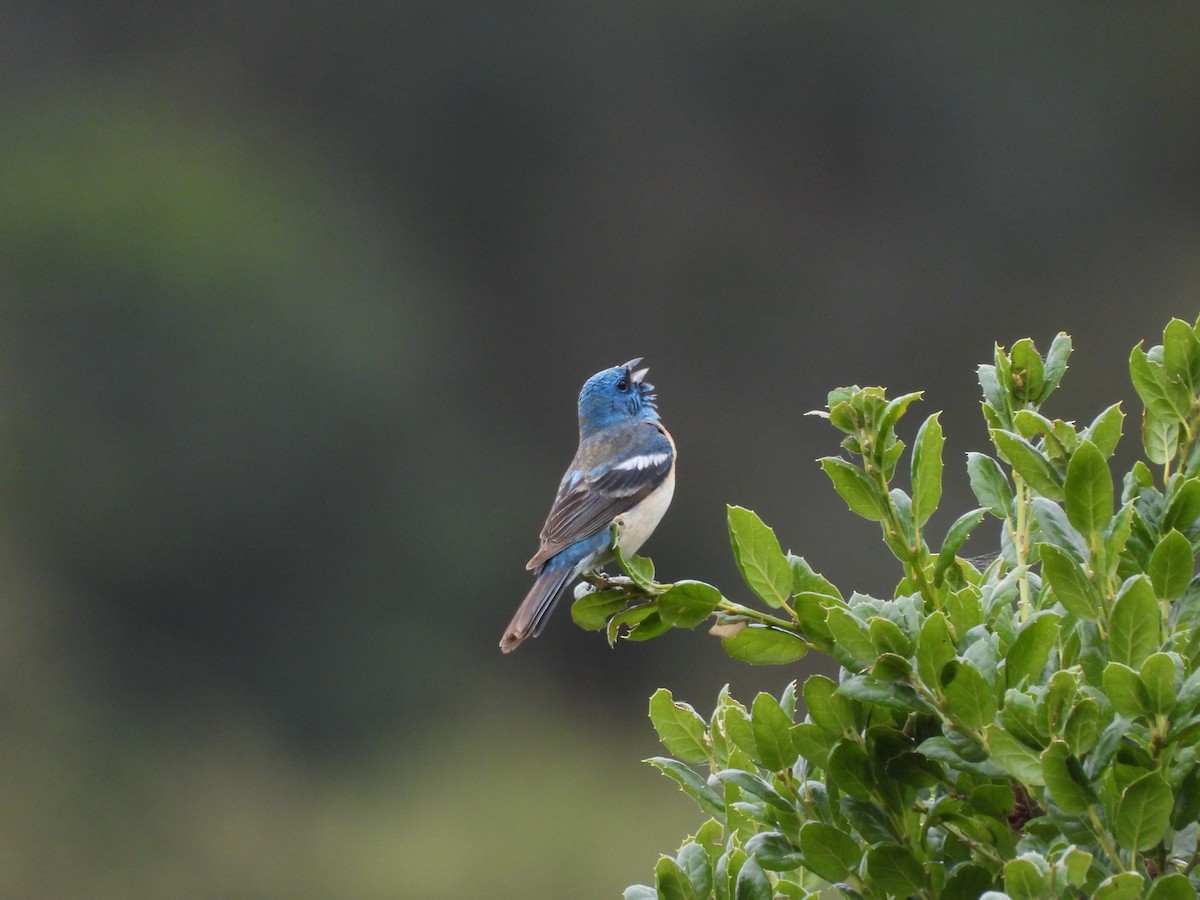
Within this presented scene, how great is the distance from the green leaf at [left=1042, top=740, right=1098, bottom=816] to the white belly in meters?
2.50

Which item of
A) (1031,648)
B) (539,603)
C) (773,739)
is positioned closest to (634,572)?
(773,739)

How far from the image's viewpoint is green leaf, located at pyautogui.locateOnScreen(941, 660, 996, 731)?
1.31 metres

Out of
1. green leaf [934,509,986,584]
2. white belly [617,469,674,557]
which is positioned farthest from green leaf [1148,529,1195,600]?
white belly [617,469,674,557]

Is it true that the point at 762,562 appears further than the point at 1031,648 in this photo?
Yes

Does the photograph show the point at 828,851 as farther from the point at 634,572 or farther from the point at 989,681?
the point at 634,572

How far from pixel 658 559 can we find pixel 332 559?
12.0ft

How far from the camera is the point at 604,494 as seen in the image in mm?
3811

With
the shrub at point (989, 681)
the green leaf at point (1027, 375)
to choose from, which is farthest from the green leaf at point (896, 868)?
the green leaf at point (1027, 375)

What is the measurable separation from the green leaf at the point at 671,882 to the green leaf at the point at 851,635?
325mm

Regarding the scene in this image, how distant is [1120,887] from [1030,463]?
43cm

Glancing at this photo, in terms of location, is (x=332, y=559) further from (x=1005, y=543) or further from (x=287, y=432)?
(x=1005, y=543)

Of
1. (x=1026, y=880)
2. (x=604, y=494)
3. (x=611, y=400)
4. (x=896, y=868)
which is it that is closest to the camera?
(x=1026, y=880)

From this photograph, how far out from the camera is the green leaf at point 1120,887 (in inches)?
46.8

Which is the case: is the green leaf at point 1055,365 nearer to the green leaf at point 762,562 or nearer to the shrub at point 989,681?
the shrub at point 989,681
